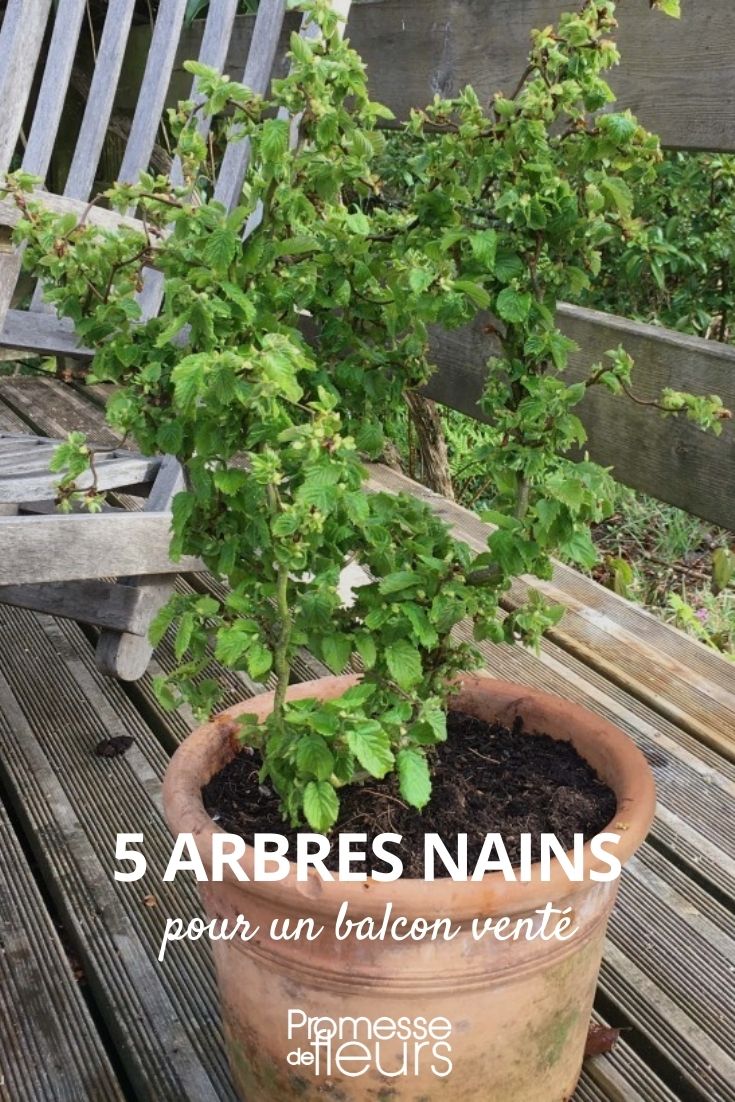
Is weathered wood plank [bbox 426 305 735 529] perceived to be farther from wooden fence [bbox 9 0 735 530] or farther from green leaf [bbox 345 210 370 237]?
green leaf [bbox 345 210 370 237]

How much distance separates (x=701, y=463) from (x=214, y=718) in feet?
2.83

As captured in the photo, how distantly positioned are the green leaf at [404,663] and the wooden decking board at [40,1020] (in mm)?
577

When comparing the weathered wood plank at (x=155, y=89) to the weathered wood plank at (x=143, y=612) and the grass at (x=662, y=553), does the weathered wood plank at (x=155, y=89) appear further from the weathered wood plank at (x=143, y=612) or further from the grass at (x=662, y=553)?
the grass at (x=662, y=553)

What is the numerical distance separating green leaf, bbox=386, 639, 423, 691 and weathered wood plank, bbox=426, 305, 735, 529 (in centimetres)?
75

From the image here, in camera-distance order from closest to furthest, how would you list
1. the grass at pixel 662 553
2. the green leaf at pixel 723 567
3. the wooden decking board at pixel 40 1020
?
1. the wooden decking board at pixel 40 1020
2. the green leaf at pixel 723 567
3. the grass at pixel 662 553

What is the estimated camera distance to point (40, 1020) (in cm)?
137

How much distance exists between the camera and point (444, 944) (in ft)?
3.51

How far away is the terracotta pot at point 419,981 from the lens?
106 cm

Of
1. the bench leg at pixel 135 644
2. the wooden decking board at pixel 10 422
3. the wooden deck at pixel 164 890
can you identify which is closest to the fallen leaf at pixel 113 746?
the wooden deck at pixel 164 890

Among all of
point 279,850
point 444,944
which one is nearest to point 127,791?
point 279,850

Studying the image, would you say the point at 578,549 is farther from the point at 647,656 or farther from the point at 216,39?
the point at 216,39

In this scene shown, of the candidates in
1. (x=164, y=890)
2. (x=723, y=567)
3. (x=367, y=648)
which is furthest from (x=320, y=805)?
(x=723, y=567)

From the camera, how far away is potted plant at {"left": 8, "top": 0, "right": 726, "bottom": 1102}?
3.38 ft

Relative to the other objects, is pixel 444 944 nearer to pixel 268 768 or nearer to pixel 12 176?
pixel 268 768
